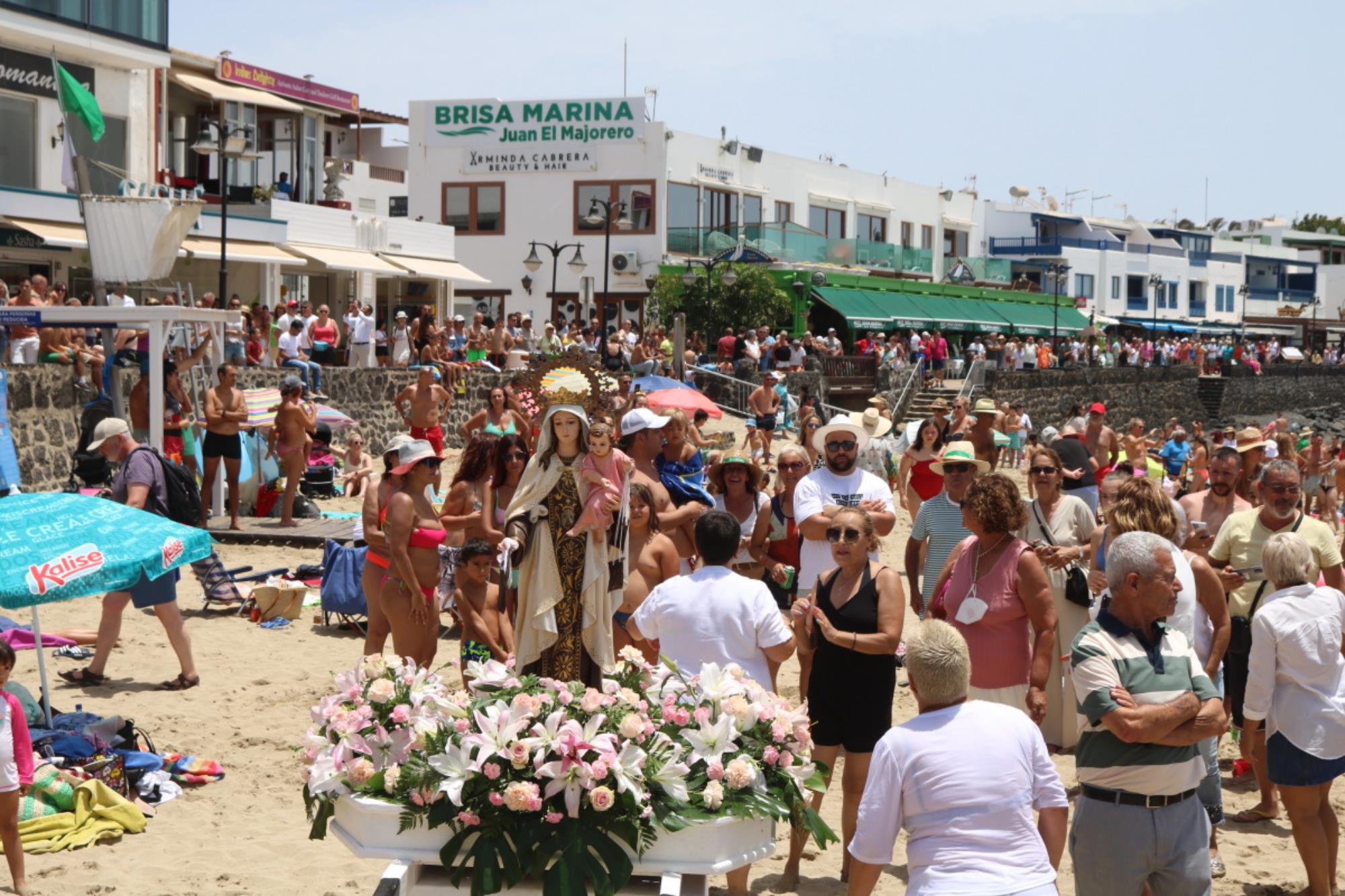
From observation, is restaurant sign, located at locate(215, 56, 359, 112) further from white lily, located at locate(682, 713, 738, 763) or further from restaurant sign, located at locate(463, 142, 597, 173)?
white lily, located at locate(682, 713, 738, 763)

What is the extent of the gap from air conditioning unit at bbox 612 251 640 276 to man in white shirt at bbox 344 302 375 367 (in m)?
16.0

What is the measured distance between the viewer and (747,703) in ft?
13.5

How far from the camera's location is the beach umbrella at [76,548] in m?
6.08

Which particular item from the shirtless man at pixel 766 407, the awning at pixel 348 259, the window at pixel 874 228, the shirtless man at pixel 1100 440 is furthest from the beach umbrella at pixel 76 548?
the window at pixel 874 228

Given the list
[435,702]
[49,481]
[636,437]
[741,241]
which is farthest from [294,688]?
[741,241]

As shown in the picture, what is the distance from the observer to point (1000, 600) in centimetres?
561

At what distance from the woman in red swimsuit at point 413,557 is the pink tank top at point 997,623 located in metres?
2.86

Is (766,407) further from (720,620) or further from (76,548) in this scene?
(720,620)

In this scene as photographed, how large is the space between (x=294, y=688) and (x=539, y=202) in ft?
106

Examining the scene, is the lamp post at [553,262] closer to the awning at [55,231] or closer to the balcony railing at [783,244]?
the balcony railing at [783,244]

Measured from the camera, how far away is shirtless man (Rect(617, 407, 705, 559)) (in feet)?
24.6

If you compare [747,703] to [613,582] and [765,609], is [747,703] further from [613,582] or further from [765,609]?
[613,582]

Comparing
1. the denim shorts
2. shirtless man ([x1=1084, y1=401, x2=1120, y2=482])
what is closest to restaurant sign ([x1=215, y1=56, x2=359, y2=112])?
shirtless man ([x1=1084, y1=401, x2=1120, y2=482])

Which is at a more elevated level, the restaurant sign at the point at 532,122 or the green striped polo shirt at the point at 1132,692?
the restaurant sign at the point at 532,122
